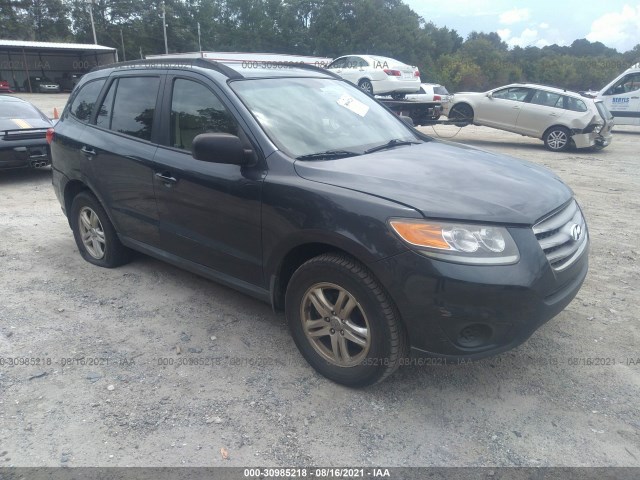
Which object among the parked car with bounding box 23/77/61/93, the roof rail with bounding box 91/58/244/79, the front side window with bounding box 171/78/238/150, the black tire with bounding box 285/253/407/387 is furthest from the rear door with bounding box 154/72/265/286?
the parked car with bounding box 23/77/61/93

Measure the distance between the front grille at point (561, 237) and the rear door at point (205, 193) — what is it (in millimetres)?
1608

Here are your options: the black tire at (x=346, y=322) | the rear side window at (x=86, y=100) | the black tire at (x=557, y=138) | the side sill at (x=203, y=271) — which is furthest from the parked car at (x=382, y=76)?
the black tire at (x=346, y=322)

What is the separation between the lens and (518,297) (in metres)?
2.53

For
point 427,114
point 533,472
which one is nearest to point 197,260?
point 533,472

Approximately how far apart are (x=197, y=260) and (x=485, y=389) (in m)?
2.10

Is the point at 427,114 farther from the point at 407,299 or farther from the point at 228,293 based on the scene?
the point at 407,299

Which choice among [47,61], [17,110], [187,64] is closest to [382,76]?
[17,110]

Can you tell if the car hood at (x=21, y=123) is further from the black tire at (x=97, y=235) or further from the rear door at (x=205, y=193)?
the rear door at (x=205, y=193)

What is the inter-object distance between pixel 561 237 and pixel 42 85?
42.4 m

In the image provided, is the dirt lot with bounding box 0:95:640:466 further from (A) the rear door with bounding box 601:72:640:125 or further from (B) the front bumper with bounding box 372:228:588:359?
(A) the rear door with bounding box 601:72:640:125

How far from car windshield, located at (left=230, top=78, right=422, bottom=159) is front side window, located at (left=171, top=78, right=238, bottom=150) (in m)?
0.18

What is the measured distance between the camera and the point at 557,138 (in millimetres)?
13102

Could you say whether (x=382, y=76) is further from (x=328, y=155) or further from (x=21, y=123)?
(x=328, y=155)

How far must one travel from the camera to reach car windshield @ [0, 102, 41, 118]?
28.4 feet
